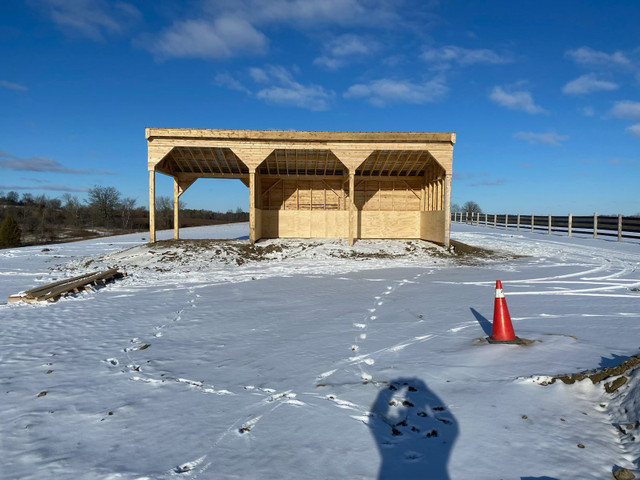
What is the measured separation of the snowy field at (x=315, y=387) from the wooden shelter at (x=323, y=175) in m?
8.85

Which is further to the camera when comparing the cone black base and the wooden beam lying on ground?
the wooden beam lying on ground

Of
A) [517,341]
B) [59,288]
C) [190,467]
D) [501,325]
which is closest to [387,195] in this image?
[59,288]

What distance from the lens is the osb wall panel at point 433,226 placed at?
677 inches

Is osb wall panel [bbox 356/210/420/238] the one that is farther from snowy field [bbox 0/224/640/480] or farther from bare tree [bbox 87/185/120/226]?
bare tree [bbox 87/185/120/226]

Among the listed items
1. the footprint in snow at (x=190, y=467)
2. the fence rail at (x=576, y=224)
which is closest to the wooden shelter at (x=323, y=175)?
the fence rail at (x=576, y=224)

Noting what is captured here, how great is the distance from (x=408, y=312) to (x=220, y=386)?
4.00 metres

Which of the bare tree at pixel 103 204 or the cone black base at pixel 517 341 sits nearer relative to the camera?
the cone black base at pixel 517 341

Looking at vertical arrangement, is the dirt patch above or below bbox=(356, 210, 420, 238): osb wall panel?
below

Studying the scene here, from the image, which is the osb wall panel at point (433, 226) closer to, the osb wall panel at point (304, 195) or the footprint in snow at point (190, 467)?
the osb wall panel at point (304, 195)

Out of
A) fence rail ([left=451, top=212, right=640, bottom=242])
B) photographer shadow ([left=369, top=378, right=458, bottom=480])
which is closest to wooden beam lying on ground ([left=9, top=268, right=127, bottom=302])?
photographer shadow ([left=369, top=378, right=458, bottom=480])

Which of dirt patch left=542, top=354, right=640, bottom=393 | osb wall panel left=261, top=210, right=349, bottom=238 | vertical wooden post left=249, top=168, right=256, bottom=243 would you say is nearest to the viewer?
dirt patch left=542, top=354, right=640, bottom=393

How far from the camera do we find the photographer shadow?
8.71 feet

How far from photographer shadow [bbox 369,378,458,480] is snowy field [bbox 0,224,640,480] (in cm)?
2

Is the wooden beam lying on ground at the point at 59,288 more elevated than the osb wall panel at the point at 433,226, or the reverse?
the osb wall panel at the point at 433,226
